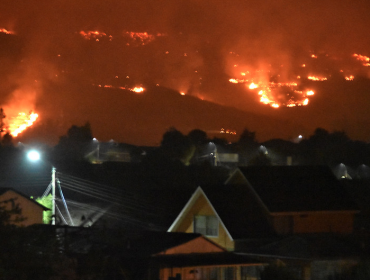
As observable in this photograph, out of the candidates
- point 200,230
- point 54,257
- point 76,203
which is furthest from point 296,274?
point 76,203

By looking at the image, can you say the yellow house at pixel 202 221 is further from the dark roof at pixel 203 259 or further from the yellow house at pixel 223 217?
the dark roof at pixel 203 259

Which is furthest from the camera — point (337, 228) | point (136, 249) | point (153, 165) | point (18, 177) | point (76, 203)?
point (153, 165)

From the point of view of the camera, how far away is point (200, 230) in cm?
2778

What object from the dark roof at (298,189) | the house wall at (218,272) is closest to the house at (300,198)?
the dark roof at (298,189)

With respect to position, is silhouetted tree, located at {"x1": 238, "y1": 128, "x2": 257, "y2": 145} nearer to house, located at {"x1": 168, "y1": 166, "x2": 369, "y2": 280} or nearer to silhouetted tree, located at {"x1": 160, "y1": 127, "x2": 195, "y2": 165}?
silhouetted tree, located at {"x1": 160, "y1": 127, "x2": 195, "y2": 165}

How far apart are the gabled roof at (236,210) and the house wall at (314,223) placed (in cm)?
74

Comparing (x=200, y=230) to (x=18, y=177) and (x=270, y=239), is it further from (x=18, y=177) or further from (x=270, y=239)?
(x=18, y=177)

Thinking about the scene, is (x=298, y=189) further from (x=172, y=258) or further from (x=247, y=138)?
(x=247, y=138)

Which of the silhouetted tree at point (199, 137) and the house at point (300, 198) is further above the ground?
the silhouetted tree at point (199, 137)

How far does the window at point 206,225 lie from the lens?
27.2 metres

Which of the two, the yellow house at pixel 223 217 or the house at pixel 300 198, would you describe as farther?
the house at pixel 300 198

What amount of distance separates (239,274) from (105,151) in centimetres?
5193

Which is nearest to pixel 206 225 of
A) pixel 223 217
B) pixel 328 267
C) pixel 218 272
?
pixel 223 217

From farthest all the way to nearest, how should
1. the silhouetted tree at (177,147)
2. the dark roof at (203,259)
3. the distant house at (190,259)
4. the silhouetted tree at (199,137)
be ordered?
1. the silhouetted tree at (199,137)
2. the silhouetted tree at (177,147)
3. the dark roof at (203,259)
4. the distant house at (190,259)
